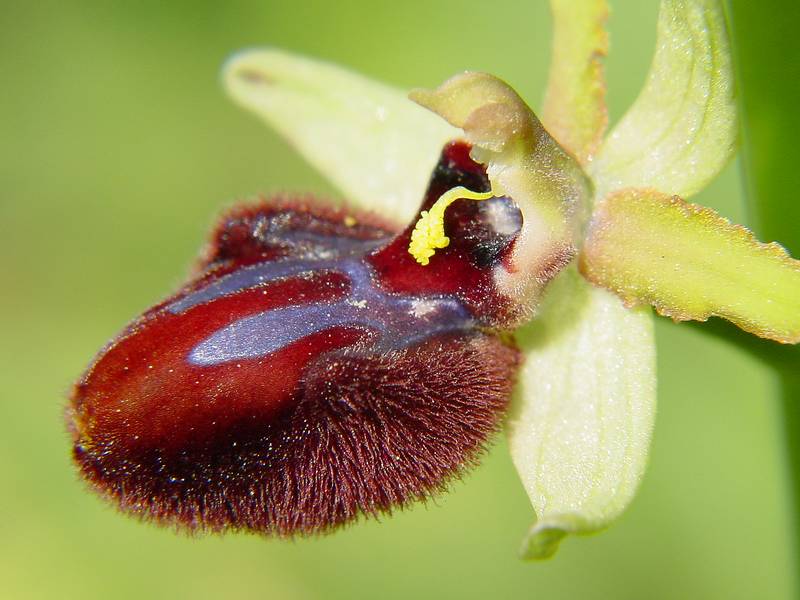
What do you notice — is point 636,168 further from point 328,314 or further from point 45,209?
point 45,209

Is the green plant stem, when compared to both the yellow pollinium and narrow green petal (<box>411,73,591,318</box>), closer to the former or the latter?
narrow green petal (<box>411,73,591,318</box>)

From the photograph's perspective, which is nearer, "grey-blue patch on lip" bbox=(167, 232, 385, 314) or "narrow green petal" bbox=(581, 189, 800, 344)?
"narrow green petal" bbox=(581, 189, 800, 344)

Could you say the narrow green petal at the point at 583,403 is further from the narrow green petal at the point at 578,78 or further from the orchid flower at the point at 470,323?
the narrow green petal at the point at 578,78

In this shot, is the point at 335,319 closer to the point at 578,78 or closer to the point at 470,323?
the point at 470,323

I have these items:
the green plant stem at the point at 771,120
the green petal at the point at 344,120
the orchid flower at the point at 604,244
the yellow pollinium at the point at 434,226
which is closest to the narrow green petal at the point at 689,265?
the orchid flower at the point at 604,244

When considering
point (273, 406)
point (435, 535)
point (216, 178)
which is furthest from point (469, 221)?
point (216, 178)

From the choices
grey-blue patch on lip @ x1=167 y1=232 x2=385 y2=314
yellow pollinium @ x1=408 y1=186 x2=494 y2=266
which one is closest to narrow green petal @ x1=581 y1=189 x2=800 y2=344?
yellow pollinium @ x1=408 y1=186 x2=494 y2=266

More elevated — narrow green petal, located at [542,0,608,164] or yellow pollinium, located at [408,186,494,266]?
narrow green petal, located at [542,0,608,164]
